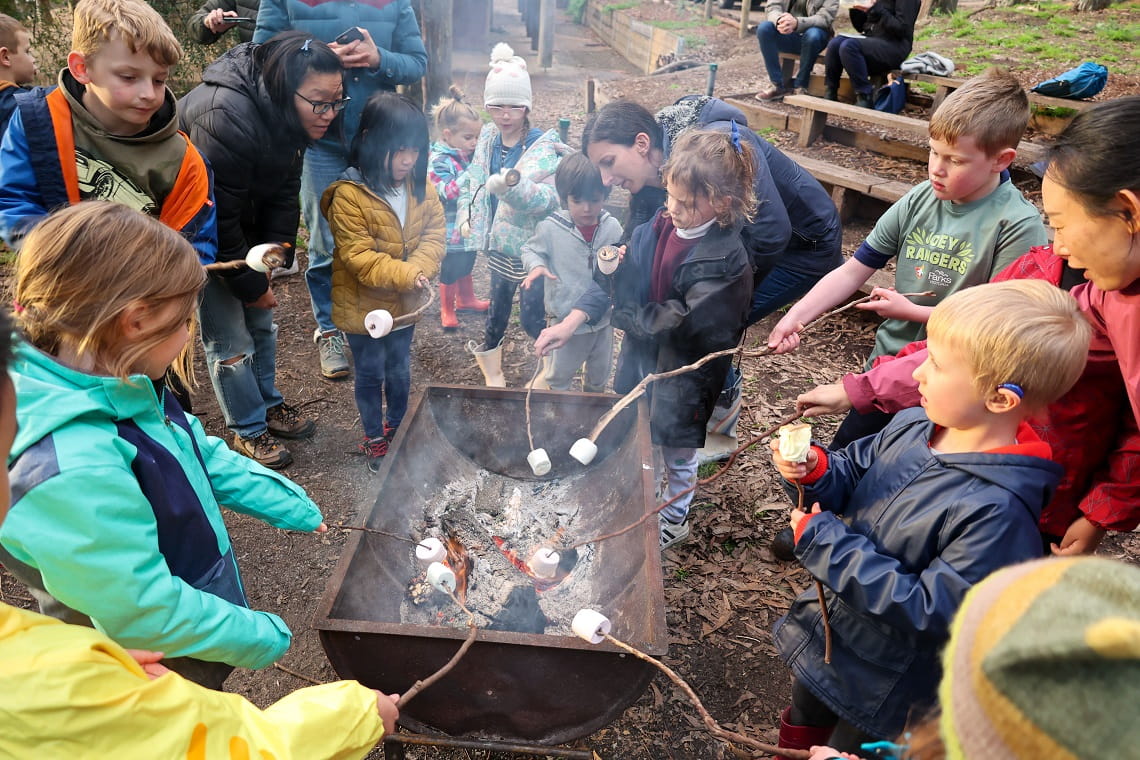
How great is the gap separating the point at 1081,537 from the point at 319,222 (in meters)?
4.39

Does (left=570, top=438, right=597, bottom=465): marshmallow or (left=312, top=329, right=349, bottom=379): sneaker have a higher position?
(left=570, top=438, right=597, bottom=465): marshmallow

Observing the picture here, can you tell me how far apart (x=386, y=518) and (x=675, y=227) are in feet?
5.71

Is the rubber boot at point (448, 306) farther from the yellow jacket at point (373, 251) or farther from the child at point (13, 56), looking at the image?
the child at point (13, 56)

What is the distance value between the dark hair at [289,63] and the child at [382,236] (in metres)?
0.28

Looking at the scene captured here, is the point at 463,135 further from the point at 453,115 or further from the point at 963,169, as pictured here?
the point at 963,169

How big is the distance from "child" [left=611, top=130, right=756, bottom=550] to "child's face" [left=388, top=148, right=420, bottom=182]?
3.95 feet

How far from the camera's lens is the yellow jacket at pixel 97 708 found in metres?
1.00

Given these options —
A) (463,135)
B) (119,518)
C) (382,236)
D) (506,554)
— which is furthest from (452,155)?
(119,518)

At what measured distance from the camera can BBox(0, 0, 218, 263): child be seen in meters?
2.49

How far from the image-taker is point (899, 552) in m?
1.76

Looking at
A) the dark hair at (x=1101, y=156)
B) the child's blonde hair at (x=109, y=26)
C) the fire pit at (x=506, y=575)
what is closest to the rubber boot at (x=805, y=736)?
the fire pit at (x=506, y=575)

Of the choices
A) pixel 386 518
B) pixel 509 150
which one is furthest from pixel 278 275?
pixel 386 518

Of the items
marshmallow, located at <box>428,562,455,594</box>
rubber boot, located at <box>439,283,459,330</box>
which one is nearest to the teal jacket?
marshmallow, located at <box>428,562,455,594</box>

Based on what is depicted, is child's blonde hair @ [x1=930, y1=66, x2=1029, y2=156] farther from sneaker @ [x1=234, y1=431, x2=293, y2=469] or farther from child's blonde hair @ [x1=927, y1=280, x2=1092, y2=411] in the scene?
sneaker @ [x1=234, y1=431, x2=293, y2=469]
